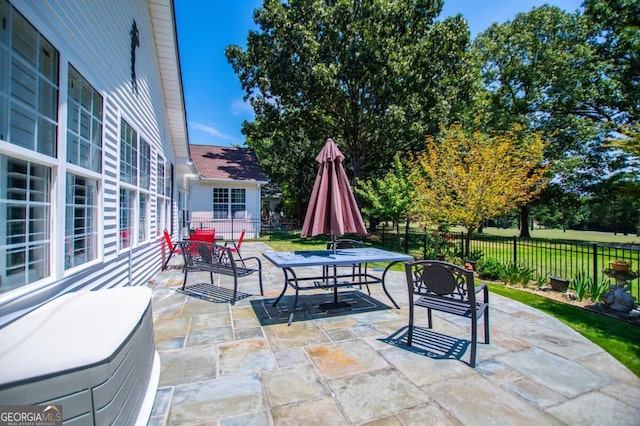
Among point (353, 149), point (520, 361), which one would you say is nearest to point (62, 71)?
point (520, 361)

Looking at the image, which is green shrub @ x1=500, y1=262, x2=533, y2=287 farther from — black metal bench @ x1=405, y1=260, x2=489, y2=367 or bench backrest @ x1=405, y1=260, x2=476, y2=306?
bench backrest @ x1=405, y1=260, x2=476, y2=306

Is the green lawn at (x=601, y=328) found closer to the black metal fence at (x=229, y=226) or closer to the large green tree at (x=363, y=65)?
the large green tree at (x=363, y=65)

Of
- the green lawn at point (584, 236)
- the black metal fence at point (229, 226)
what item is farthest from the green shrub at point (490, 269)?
the black metal fence at point (229, 226)

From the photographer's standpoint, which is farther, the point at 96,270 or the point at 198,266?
the point at 198,266

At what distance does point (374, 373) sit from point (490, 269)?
6.01m

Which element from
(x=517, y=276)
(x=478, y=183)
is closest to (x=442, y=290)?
(x=517, y=276)

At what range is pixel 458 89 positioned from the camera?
14477mm

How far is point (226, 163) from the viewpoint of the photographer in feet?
62.0

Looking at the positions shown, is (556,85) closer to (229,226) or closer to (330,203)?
(330,203)

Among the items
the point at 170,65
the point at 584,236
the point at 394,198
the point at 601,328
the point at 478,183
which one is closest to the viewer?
the point at 601,328

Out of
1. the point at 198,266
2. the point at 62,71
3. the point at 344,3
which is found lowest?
the point at 198,266

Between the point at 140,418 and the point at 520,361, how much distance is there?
11.2 ft

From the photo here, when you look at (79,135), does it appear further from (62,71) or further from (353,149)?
(353,149)

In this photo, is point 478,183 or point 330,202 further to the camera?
point 478,183
